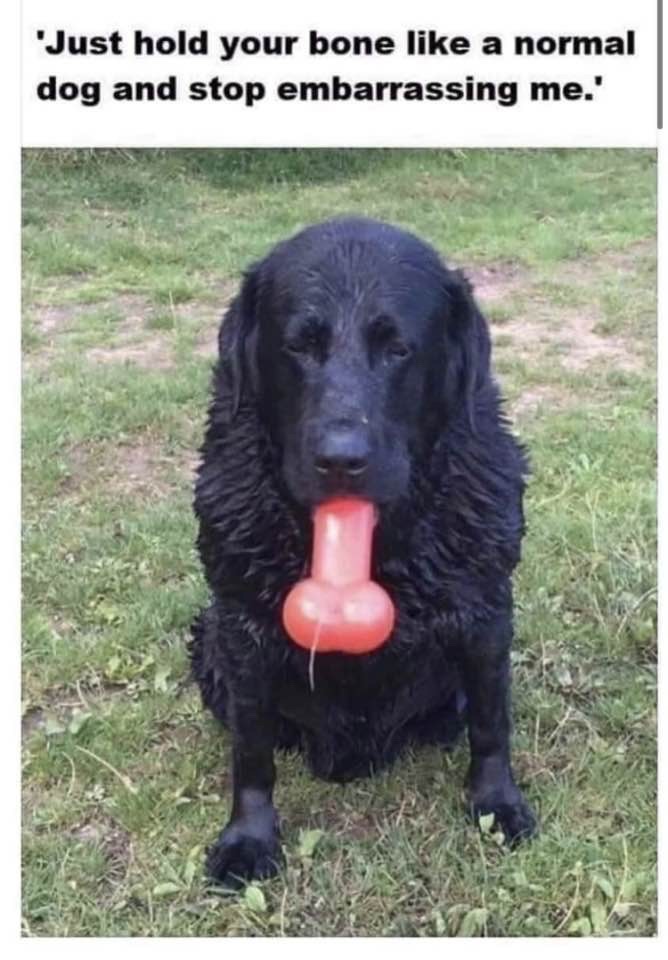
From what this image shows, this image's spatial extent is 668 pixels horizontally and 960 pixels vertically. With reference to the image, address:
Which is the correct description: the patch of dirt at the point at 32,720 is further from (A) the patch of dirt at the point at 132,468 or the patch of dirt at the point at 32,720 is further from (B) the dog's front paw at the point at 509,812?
(A) the patch of dirt at the point at 132,468

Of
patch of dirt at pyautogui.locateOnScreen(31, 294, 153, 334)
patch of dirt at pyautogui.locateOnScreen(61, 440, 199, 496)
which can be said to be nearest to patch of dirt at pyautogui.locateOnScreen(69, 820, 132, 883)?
patch of dirt at pyautogui.locateOnScreen(61, 440, 199, 496)

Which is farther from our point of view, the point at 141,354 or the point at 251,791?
the point at 141,354

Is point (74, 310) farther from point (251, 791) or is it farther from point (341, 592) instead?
point (341, 592)

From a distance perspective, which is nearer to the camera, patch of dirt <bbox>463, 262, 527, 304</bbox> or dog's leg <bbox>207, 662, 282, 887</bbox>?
dog's leg <bbox>207, 662, 282, 887</bbox>

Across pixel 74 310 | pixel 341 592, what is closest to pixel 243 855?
pixel 341 592

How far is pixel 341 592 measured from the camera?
2.46 metres

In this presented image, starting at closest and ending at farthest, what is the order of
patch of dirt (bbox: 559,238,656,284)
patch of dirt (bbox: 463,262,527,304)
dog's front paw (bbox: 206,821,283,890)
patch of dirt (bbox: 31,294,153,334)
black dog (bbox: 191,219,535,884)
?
black dog (bbox: 191,219,535,884) → dog's front paw (bbox: 206,821,283,890) → patch of dirt (bbox: 31,294,153,334) → patch of dirt (bbox: 463,262,527,304) → patch of dirt (bbox: 559,238,656,284)

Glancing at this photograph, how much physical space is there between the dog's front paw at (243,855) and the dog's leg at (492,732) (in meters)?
0.47

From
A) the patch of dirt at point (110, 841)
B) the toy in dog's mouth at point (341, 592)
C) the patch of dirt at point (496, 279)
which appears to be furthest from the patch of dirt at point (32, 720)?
the patch of dirt at point (496, 279)

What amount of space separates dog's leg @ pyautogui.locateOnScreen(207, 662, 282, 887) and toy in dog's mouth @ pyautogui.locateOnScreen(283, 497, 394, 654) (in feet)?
1.02

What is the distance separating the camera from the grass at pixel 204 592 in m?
2.71

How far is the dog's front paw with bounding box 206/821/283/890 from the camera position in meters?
2.75

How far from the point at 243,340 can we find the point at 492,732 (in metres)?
1.04

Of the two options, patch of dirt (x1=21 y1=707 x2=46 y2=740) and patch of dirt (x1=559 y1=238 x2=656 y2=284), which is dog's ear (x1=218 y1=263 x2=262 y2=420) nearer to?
patch of dirt (x1=21 y1=707 x2=46 y2=740)
